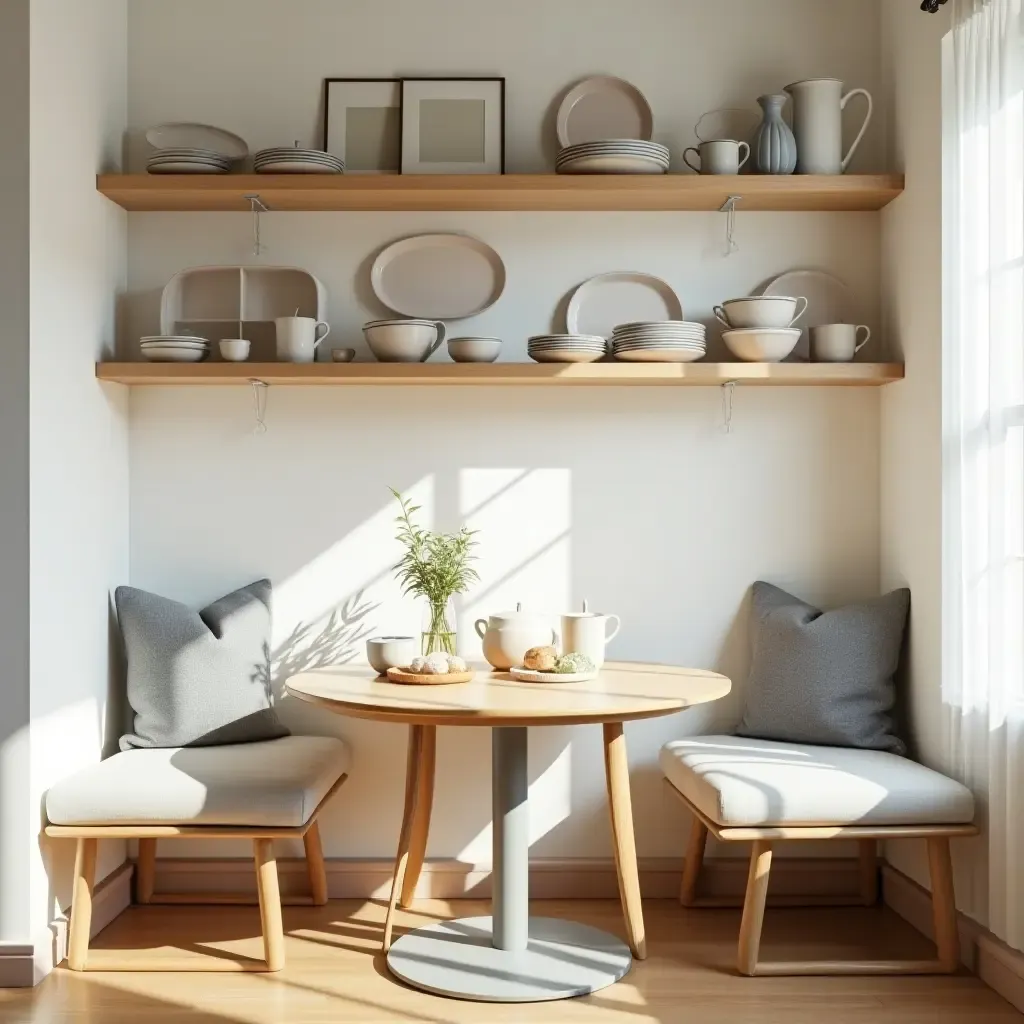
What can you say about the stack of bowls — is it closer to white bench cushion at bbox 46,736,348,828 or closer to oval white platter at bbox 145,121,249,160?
oval white platter at bbox 145,121,249,160

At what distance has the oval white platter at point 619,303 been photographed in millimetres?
3486

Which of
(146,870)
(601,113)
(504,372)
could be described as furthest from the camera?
(601,113)

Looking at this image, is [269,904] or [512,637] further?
[512,637]

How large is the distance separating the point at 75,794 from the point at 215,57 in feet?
7.04

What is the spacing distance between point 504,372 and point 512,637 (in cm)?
73

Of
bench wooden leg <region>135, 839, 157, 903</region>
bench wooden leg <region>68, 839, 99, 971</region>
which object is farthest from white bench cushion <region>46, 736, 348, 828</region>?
bench wooden leg <region>135, 839, 157, 903</region>

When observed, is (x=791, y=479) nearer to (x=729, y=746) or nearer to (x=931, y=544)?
(x=931, y=544)

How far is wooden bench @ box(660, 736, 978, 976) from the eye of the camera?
2.78m

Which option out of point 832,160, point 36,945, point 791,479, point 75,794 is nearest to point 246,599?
point 75,794

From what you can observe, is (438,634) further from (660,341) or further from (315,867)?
(660,341)

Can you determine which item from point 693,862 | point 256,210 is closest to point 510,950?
point 693,862

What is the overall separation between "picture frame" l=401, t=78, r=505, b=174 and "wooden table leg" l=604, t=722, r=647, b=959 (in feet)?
5.51

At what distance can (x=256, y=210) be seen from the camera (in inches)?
135

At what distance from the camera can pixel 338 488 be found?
11.5 feet
